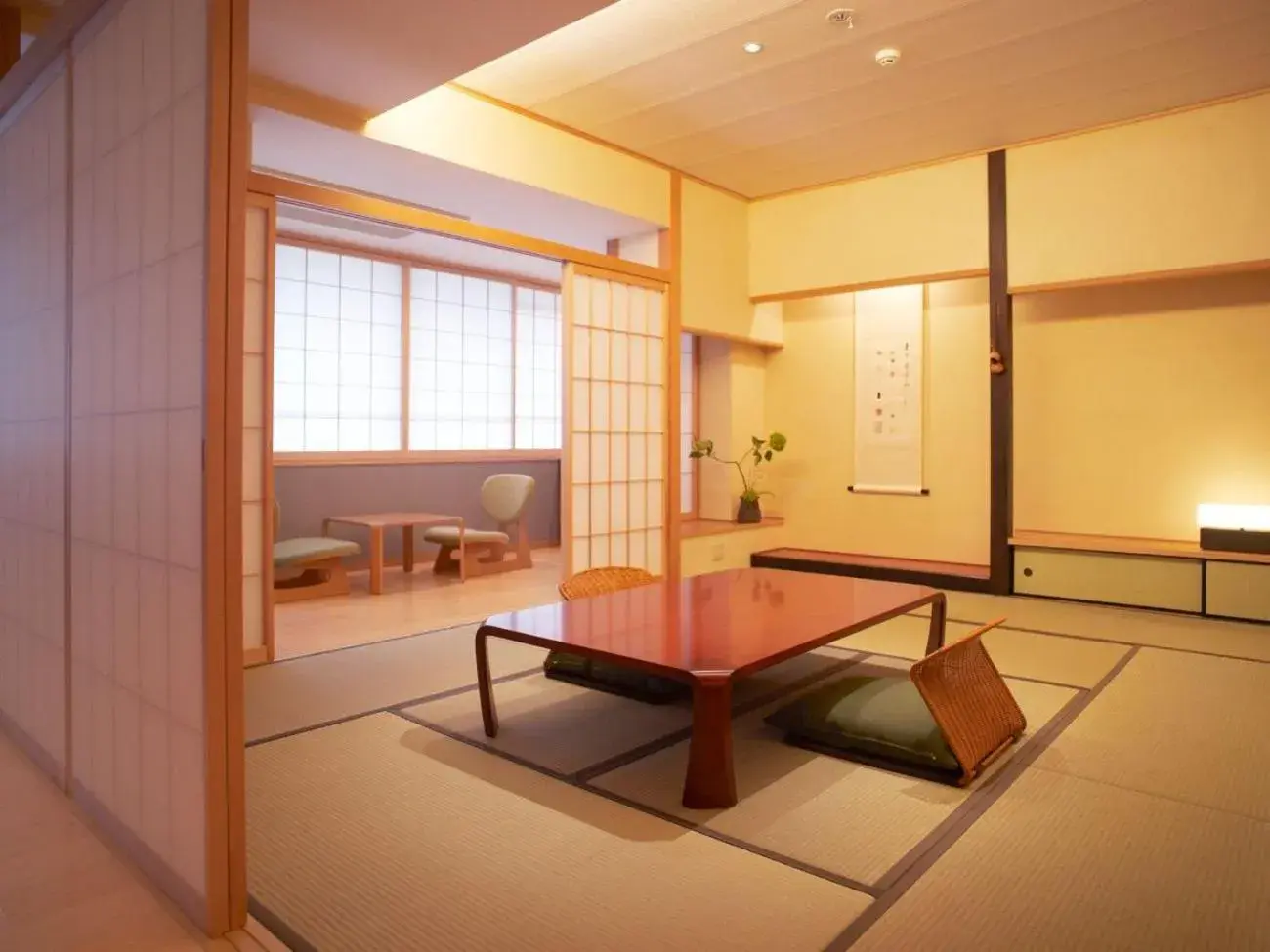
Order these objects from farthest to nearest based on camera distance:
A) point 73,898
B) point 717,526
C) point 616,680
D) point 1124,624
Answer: point 717,526
point 1124,624
point 616,680
point 73,898

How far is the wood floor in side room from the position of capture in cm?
430

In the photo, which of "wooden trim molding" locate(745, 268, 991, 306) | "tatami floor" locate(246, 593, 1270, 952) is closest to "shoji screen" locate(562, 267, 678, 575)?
"wooden trim molding" locate(745, 268, 991, 306)

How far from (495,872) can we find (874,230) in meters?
4.89

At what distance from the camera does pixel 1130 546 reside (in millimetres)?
4887

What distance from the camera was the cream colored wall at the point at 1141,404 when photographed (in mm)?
4816

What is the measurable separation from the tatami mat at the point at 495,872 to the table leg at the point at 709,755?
14cm

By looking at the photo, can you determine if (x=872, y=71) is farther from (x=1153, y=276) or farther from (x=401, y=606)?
(x=401, y=606)

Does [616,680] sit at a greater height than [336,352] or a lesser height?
lesser

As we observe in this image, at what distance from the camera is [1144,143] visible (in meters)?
4.66

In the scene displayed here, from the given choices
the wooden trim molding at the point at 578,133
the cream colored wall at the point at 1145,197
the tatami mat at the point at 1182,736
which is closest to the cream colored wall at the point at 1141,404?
the cream colored wall at the point at 1145,197

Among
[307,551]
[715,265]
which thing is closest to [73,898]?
[307,551]

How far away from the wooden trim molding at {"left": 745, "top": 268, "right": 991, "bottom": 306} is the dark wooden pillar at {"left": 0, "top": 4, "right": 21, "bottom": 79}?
4.43m

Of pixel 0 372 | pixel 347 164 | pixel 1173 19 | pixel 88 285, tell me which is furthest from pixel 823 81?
pixel 0 372

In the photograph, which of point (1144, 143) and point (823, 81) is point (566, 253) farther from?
A: point (1144, 143)
